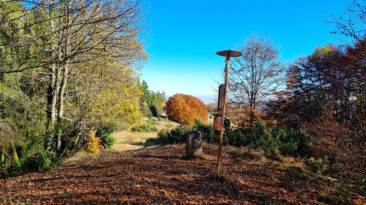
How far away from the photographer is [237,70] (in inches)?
453

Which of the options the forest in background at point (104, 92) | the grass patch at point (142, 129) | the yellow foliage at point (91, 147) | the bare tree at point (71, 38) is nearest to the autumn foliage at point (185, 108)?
the grass patch at point (142, 129)

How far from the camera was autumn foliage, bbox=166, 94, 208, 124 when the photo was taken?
27.0m

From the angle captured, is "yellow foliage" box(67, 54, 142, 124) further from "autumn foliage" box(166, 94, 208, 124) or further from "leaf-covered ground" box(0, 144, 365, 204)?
"autumn foliage" box(166, 94, 208, 124)

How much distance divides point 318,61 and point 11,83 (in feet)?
47.7

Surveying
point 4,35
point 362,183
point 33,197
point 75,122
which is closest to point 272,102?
point 362,183

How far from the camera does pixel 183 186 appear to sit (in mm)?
3994

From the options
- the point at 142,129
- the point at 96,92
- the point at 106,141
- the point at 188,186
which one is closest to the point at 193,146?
the point at 188,186

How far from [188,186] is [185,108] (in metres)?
23.6

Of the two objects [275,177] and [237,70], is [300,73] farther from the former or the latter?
[275,177]

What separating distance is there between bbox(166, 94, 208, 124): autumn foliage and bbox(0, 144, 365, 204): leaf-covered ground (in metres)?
21.2

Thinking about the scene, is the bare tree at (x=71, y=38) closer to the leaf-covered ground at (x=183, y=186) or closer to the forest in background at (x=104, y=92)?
the forest in background at (x=104, y=92)

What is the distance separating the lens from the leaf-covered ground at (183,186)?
3.55 meters

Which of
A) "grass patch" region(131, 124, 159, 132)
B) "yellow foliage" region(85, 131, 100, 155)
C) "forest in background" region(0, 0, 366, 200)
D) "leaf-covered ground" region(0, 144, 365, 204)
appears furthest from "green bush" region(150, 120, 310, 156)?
"grass patch" region(131, 124, 159, 132)

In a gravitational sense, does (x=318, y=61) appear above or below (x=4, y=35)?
above
